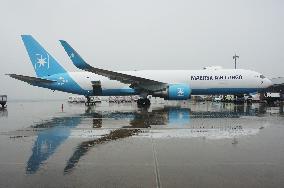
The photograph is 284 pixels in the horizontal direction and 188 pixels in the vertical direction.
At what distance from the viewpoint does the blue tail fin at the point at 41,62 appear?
33.0 meters

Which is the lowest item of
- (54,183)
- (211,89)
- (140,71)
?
(54,183)

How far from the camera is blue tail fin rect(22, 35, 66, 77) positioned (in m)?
33.0

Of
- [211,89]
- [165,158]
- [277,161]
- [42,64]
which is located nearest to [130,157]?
[165,158]

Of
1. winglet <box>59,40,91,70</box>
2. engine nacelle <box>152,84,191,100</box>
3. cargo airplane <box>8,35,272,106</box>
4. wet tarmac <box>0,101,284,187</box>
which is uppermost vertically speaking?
winglet <box>59,40,91,70</box>

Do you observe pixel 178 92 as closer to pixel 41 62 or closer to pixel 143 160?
pixel 41 62

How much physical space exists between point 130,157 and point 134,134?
359 cm

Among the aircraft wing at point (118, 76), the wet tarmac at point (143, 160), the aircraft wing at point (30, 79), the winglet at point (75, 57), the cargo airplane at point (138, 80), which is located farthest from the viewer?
the aircraft wing at point (30, 79)

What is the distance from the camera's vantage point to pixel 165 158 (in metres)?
6.84

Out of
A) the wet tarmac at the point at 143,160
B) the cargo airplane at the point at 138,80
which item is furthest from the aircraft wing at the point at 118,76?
the wet tarmac at the point at 143,160

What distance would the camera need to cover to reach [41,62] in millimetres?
33031

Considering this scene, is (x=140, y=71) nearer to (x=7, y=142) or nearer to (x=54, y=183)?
(x=7, y=142)

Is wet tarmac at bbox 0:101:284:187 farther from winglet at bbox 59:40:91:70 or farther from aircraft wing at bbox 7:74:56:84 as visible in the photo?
aircraft wing at bbox 7:74:56:84

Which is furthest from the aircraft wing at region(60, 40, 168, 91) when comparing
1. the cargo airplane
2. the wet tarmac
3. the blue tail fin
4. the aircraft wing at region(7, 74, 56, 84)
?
the wet tarmac

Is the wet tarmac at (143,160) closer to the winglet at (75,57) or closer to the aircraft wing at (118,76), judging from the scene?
the winglet at (75,57)
